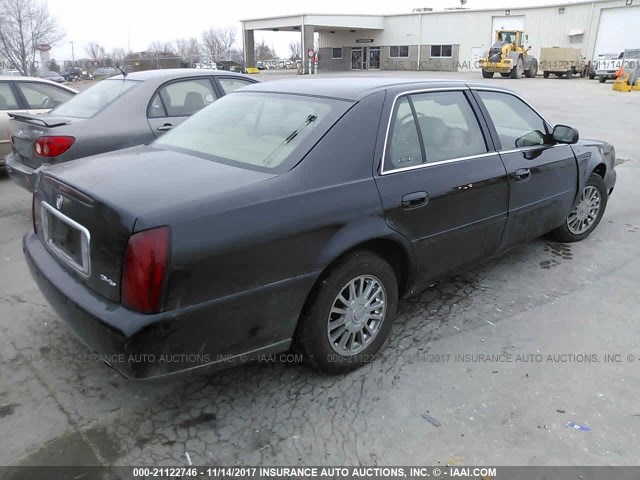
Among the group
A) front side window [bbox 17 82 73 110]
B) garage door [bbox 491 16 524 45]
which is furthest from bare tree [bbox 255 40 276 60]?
front side window [bbox 17 82 73 110]

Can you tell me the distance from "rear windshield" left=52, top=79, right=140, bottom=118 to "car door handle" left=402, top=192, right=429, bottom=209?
399 cm

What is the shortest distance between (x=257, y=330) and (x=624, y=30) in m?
45.4

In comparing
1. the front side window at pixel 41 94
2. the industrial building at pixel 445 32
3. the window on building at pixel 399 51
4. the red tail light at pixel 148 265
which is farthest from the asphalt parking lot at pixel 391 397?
the window on building at pixel 399 51

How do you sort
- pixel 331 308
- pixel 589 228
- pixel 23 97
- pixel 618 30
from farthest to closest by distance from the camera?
pixel 618 30 → pixel 23 97 → pixel 589 228 → pixel 331 308

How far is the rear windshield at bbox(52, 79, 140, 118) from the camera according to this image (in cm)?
563

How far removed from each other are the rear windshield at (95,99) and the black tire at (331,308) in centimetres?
401

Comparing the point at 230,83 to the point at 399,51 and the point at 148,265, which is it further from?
the point at 399,51

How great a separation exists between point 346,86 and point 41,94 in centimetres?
631

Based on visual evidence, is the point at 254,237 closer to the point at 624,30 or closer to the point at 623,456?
the point at 623,456

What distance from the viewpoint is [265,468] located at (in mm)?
2348

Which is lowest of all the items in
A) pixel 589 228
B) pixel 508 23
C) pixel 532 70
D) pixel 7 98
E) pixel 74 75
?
pixel 589 228

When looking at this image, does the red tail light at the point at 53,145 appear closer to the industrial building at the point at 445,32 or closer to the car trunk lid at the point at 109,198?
the car trunk lid at the point at 109,198

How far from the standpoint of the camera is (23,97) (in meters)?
7.46

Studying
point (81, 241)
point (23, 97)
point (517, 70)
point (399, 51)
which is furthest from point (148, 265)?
point (399, 51)
